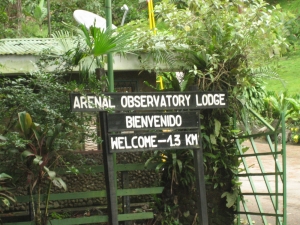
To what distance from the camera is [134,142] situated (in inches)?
268

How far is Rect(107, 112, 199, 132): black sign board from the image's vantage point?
6855 mm

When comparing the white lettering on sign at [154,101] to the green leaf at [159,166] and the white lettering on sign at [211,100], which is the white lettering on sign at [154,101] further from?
the green leaf at [159,166]

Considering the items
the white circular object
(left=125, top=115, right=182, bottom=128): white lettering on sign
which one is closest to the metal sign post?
(left=125, top=115, right=182, bottom=128): white lettering on sign

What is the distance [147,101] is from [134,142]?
56 cm

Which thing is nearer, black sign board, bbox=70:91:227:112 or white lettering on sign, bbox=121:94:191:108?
black sign board, bbox=70:91:227:112

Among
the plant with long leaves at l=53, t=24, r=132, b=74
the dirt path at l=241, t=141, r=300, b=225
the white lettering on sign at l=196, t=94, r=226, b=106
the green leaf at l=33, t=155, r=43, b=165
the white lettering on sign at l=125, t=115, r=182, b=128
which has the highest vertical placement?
the plant with long leaves at l=53, t=24, r=132, b=74

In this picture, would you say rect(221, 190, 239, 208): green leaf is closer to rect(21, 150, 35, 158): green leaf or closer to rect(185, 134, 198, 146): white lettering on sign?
rect(185, 134, 198, 146): white lettering on sign

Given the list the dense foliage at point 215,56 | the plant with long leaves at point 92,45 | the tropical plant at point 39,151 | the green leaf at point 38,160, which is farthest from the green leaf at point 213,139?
the green leaf at point 38,160

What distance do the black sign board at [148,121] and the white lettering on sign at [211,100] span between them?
10.3 inches

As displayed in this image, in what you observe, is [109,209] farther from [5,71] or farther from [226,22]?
[226,22]

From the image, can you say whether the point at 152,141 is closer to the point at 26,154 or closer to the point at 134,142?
the point at 134,142

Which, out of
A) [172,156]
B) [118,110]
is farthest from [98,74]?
[172,156]

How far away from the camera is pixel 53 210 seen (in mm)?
8180

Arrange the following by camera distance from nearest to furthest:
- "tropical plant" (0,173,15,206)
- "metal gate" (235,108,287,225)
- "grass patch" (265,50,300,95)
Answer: "tropical plant" (0,173,15,206) < "metal gate" (235,108,287,225) < "grass patch" (265,50,300,95)
